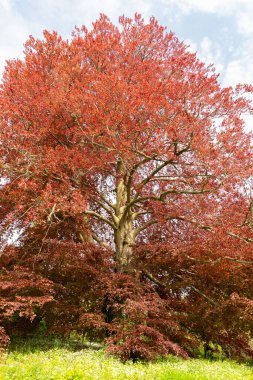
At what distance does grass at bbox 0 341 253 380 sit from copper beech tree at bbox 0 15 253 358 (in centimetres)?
63

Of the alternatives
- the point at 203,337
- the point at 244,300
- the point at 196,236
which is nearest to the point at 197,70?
the point at 196,236

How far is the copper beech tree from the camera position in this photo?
8789mm

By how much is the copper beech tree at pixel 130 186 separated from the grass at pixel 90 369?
2.08ft

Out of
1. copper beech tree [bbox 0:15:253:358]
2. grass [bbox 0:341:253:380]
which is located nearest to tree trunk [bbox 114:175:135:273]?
copper beech tree [bbox 0:15:253:358]

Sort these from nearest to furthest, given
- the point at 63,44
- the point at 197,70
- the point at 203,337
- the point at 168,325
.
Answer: the point at 168,325, the point at 203,337, the point at 197,70, the point at 63,44

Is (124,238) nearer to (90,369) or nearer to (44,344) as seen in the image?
(44,344)

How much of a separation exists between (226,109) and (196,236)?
13.3 feet

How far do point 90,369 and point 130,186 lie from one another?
17.4ft

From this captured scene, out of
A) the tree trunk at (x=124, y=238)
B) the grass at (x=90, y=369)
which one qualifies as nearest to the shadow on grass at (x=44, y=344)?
the grass at (x=90, y=369)

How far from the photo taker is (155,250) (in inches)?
385

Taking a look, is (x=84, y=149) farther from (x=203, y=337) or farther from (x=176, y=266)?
(x=203, y=337)

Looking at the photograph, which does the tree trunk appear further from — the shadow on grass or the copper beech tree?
the shadow on grass

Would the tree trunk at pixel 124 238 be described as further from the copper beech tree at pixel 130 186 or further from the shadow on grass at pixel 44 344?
the shadow on grass at pixel 44 344

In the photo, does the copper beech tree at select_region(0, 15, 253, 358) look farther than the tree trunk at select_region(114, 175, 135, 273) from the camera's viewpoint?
No
